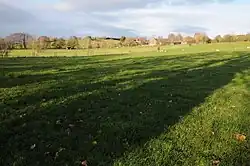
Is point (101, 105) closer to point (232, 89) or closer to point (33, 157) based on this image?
point (33, 157)

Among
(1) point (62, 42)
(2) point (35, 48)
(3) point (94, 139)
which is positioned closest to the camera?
(3) point (94, 139)

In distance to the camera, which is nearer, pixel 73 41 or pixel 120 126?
pixel 120 126

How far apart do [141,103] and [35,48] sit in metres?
97.8

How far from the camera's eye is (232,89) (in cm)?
2312

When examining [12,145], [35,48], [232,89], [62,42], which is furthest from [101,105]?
[62,42]

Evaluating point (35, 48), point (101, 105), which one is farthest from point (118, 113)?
point (35, 48)

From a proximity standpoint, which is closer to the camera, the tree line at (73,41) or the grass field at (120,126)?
the grass field at (120,126)

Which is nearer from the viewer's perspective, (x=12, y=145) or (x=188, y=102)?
(x=12, y=145)

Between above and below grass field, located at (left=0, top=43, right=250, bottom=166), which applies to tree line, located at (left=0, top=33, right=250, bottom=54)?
above

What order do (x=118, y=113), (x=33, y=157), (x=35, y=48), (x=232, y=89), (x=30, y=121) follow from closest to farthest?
(x=33, y=157), (x=30, y=121), (x=118, y=113), (x=232, y=89), (x=35, y=48)

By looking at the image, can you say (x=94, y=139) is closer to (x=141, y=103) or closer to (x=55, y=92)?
(x=141, y=103)

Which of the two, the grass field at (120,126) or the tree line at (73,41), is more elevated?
the tree line at (73,41)

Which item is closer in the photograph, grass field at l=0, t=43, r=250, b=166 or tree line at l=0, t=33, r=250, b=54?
grass field at l=0, t=43, r=250, b=166

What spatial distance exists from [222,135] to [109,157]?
4.49 metres
